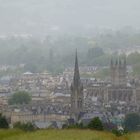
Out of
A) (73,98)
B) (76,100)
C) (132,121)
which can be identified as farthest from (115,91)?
(132,121)

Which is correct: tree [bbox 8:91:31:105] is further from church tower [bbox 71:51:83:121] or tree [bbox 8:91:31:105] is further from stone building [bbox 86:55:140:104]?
church tower [bbox 71:51:83:121]

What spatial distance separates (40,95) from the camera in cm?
5344

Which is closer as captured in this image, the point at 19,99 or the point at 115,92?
the point at 19,99

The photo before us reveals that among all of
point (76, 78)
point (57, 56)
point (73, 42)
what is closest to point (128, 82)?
point (76, 78)

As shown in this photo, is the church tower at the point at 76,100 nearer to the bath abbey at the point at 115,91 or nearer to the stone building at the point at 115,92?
the bath abbey at the point at 115,91

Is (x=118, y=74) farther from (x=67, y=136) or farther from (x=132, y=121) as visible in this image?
(x=67, y=136)

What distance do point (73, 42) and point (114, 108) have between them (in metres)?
82.6

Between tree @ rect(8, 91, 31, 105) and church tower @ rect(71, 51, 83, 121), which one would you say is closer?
church tower @ rect(71, 51, 83, 121)

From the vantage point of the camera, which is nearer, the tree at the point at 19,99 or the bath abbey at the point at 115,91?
the tree at the point at 19,99

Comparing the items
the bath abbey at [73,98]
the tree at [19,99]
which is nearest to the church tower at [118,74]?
the bath abbey at [73,98]

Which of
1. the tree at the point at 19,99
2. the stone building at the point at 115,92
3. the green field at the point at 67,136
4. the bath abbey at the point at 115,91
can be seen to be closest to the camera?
the green field at the point at 67,136

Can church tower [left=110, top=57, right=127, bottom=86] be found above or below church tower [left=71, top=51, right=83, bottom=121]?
above

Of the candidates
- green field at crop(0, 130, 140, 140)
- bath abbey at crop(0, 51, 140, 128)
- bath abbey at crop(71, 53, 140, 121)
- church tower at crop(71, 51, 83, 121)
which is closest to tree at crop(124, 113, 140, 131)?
bath abbey at crop(0, 51, 140, 128)

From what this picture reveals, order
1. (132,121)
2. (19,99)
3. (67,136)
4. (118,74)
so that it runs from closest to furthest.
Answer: (67,136)
(132,121)
(19,99)
(118,74)
